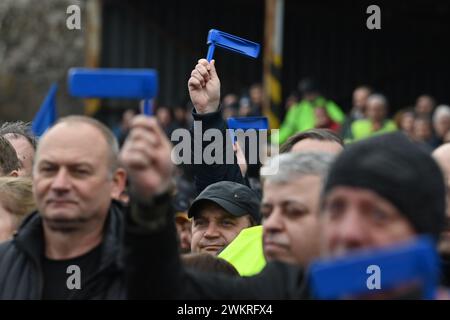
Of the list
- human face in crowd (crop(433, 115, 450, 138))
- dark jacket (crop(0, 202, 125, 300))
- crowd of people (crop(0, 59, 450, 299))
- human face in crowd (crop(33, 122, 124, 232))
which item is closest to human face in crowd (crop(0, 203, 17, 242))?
crowd of people (crop(0, 59, 450, 299))

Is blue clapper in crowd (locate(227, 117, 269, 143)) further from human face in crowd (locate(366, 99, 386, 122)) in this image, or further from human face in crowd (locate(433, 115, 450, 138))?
human face in crowd (locate(366, 99, 386, 122))

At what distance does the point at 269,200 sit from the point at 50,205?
0.64 m

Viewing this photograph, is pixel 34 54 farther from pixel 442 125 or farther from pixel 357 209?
pixel 357 209

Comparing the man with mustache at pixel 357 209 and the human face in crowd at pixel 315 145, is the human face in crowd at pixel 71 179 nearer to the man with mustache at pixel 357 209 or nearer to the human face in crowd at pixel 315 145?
the man with mustache at pixel 357 209

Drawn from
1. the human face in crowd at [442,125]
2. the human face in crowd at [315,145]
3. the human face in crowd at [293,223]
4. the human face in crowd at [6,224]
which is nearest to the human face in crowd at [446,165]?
the human face in crowd at [315,145]

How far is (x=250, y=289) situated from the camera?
10.5 feet

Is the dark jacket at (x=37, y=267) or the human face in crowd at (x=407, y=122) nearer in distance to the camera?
the dark jacket at (x=37, y=267)

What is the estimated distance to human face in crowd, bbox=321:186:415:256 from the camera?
248 centimetres

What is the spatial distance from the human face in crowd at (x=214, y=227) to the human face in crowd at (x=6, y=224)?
2.84ft

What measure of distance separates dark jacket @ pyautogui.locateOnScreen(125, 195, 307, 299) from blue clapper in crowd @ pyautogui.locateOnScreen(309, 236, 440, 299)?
0.73 metres

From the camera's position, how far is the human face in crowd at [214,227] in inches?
199

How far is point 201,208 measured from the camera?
200 inches

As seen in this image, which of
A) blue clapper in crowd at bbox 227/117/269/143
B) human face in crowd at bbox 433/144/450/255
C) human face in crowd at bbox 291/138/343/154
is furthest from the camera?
blue clapper in crowd at bbox 227/117/269/143
